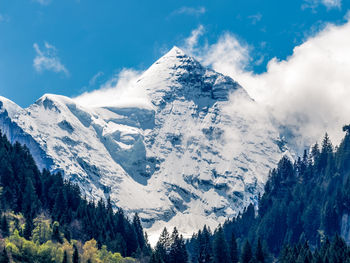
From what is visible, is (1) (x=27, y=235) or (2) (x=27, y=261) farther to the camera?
(1) (x=27, y=235)

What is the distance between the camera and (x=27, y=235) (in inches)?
7736

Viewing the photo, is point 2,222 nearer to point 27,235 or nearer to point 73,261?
point 27,235

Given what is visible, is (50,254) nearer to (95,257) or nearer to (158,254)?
(95,257)

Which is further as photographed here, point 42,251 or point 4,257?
point 42,251

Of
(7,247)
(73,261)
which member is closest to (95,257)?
(73,261)

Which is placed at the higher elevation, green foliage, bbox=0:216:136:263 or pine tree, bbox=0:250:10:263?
green foliage, bbox=0:216:136:263

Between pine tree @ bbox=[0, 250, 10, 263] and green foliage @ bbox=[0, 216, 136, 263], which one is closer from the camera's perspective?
pine tree @ bbox=[0, 250, 10, 263]

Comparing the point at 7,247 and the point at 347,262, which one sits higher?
the point at 7,247

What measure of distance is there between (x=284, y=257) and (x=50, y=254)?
202 feet

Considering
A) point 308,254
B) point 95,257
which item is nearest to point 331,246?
point 308,254

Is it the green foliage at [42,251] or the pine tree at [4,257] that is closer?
the pine tree at [4,257]

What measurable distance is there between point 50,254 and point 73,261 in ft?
20.4

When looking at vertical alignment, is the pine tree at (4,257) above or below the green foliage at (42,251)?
below

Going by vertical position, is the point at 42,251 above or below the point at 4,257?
above
